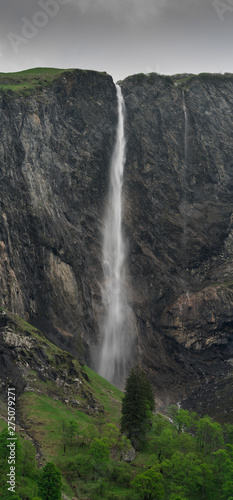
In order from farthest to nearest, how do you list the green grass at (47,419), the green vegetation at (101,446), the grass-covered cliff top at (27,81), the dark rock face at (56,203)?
1. the grass-covered cliff top at (27,81)
2. the dark rock face at (56,203)
3. the green grass at (47,419)
4. the green vegetation at (101,446)

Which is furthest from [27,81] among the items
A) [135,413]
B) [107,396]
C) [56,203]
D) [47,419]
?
[135,413]

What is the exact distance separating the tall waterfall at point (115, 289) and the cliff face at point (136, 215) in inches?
79.4

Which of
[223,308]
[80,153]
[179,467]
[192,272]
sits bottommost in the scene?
[179,467]

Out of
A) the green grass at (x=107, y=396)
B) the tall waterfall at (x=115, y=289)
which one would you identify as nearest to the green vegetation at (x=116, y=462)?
the green grass at (x=107, y=396)

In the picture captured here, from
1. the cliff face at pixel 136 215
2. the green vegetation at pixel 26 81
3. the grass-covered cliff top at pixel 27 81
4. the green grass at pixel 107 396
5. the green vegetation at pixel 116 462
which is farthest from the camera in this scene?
the green vegetation at pixel 26 81

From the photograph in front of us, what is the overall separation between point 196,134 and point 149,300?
49176mm

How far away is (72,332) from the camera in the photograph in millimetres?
85562

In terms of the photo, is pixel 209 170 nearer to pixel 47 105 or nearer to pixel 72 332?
pixel 47 105

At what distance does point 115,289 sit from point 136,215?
65.9ft

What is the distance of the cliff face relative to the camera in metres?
86.2

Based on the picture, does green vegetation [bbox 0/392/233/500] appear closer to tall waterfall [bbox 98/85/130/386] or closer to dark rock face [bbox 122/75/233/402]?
tall waterfall [bbox 98/85/130/386]

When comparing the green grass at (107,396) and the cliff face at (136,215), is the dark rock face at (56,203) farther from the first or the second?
the green grass at (107,396)

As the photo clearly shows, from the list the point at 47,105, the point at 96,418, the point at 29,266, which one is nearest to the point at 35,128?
the point at 47,105

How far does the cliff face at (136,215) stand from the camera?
8619 cm
